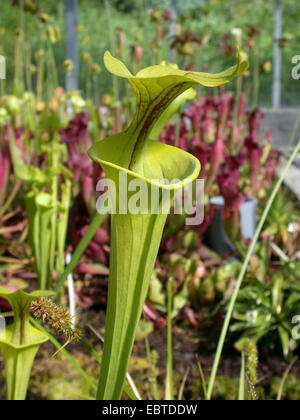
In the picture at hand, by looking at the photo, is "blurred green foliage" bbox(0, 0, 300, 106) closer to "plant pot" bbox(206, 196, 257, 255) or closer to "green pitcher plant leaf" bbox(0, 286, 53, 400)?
"plant pot" bbox(206, 196, 257, 255)

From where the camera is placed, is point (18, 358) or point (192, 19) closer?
point (18, 358)

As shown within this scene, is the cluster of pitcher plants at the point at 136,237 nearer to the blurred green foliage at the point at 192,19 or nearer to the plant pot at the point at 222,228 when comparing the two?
the plant pot at the point at 222,228

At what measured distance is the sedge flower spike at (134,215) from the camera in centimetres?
38

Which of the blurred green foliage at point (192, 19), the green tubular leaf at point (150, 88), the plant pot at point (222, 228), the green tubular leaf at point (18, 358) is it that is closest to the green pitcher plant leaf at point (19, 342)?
the green tubular leaf at point (18, 358)

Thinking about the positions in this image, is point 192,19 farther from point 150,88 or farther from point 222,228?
point 150,88

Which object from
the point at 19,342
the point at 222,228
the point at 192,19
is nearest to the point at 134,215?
the point at 19,342

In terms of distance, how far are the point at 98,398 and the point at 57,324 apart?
13 centimetres

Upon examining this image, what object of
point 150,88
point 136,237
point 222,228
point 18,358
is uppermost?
point 150,88

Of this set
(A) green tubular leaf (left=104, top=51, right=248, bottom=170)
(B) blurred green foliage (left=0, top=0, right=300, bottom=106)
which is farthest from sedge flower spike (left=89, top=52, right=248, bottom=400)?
(B) blurred green foliage (left=0, top=0, right=300, bottom=106)

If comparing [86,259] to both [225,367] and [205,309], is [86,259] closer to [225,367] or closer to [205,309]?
[205,309]

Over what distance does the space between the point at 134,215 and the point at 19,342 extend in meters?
0.21

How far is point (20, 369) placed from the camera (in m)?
0.52

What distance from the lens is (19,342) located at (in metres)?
0.49

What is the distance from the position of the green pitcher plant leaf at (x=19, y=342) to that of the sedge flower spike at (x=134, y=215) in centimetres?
9
